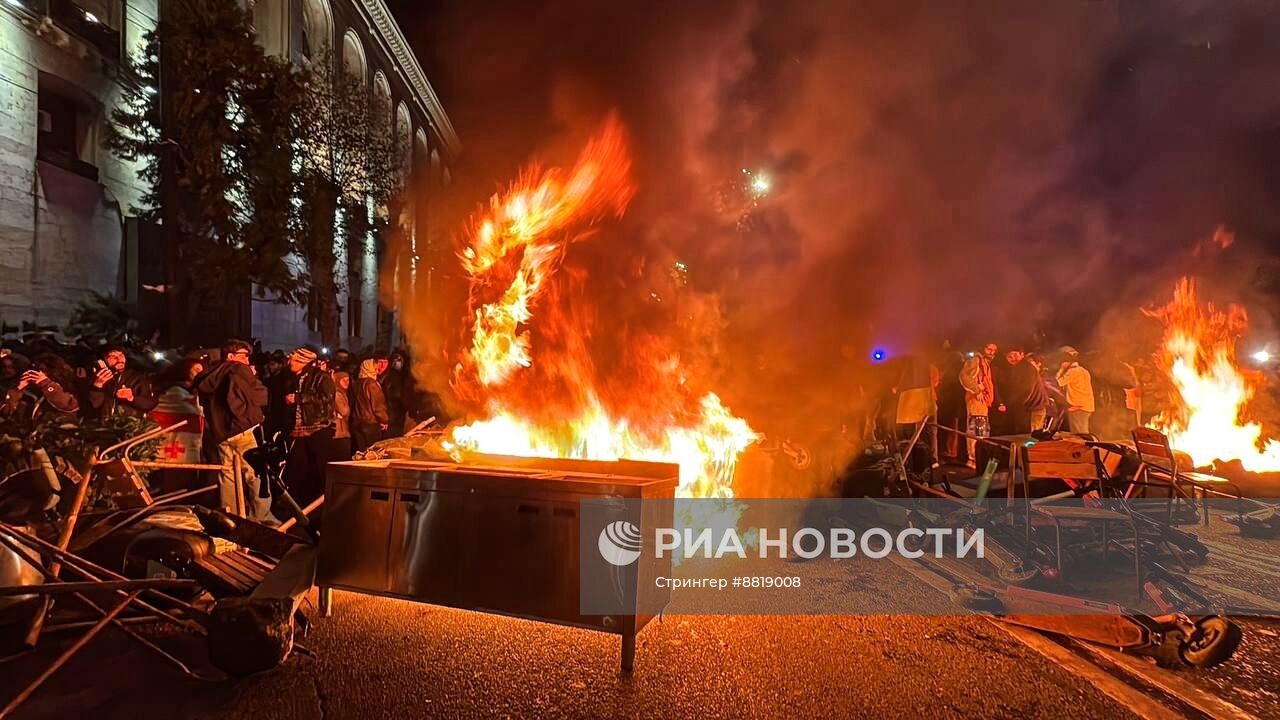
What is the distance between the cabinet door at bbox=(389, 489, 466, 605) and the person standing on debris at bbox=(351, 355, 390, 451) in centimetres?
492

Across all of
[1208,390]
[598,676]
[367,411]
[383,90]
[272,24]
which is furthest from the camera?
[383,90]

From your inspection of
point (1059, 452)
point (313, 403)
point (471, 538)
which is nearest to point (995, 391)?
point (1059, 452)

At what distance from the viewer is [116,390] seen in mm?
7238

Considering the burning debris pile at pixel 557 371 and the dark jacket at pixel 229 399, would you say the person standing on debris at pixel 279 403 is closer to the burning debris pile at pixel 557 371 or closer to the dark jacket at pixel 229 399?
the dark jacket at pixel 229 399

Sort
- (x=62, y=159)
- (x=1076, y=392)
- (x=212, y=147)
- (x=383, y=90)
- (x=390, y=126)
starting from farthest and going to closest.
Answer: (x=383, y=90), (x=390, y=126), (x=212, y=147), (x=62, y=159), (x=1076, y=392)

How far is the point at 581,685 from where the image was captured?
3557mm

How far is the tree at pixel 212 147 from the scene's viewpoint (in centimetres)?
1565

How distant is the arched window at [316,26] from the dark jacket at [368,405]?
2425cm

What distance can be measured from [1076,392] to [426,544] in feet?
32.8

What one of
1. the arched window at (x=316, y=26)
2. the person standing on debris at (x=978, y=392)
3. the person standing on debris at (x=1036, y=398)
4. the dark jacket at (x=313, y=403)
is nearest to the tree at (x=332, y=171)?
the arched window at (x=316, y=26)

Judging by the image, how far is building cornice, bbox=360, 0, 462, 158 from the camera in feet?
116

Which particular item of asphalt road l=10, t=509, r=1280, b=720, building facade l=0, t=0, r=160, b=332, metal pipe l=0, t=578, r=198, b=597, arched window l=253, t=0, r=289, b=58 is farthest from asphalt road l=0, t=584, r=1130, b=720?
arched window l=253, t=0, r=289, b=58

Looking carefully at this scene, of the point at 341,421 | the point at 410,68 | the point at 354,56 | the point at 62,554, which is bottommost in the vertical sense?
the point at 62,554

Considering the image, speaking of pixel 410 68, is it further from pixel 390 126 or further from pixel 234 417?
pixel 234 417
